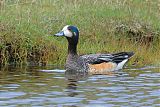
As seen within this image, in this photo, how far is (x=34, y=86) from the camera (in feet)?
39.3

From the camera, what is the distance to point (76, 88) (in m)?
11.8

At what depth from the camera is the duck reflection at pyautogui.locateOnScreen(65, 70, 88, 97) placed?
11.4 metres

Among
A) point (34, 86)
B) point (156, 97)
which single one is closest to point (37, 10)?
point (34, 86)

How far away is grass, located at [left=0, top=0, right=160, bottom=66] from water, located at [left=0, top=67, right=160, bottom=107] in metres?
0.64

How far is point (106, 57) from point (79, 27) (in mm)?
2086

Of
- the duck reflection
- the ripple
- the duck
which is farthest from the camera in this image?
the duck

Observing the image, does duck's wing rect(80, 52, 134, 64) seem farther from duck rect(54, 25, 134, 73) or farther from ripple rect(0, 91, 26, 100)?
ripple rect(0, 91, 26, 100)

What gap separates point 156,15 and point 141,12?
40 cm

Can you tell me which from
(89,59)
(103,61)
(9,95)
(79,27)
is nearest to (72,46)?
(89,59)

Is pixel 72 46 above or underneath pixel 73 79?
above

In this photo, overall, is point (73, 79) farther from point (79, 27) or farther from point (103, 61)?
point (79, 27)

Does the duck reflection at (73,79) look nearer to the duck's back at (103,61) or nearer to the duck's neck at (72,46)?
the duck's back at (103,61)

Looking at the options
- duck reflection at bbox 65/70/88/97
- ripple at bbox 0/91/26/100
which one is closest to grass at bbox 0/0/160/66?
duck reflection at bbox 65/70/88/97

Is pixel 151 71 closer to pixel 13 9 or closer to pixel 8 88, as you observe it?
pixel 8 88
